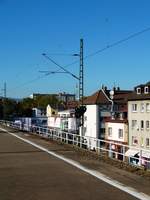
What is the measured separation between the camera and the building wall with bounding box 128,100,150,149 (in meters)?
92.5

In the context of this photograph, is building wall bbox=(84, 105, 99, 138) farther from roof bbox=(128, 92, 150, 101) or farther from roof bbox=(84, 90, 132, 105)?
roof bbox=(128, 92, 150, 101)

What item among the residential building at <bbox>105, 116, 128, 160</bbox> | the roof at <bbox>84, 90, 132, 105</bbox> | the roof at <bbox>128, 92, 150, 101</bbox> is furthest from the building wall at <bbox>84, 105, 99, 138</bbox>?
the roof at <bbox>128, 92, 150, 101</bbox>

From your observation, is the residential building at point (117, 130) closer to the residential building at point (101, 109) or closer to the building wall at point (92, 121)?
the residential building at point (101, 109)

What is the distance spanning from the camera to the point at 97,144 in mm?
26109

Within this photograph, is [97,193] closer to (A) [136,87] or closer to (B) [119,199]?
(B) [119,199]

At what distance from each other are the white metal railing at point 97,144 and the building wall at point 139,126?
24.9m

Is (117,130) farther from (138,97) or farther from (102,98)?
(102,98)

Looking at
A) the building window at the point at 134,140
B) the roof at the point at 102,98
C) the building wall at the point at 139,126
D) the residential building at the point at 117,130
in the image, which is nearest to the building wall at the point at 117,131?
the residential building at the point at 117,130

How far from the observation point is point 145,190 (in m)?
14.4

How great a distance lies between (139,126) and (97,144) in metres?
69.9

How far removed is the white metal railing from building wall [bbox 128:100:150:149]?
24.9m

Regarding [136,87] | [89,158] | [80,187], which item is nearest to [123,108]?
[136,87]

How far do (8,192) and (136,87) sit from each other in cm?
8896

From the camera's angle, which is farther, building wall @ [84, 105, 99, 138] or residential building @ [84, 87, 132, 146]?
building wall @ [84, 105, 99, 138]
